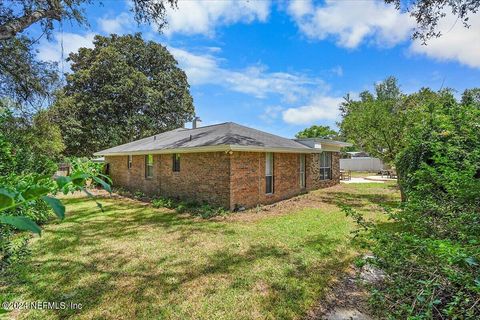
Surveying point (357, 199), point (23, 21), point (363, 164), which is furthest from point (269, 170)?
point (363, 164)

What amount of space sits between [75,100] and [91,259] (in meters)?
24.4

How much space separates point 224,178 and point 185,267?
563 cm

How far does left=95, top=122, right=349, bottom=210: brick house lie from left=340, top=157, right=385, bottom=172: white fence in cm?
2354

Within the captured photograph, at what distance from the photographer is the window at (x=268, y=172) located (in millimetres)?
12821

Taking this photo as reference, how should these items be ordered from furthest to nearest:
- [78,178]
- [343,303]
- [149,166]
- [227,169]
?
[149,166] < [227,169] < [343,303] < [78,178]

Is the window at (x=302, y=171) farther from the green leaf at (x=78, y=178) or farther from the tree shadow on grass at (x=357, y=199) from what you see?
the green leaf at (x=78, y=178)

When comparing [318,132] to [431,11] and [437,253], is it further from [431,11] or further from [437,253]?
[437,253]

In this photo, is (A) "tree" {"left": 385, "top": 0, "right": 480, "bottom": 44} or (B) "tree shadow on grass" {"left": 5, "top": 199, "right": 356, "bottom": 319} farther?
(A) "tree" {"left": 385, "top": 0, "right": 480, "bottom": 44}

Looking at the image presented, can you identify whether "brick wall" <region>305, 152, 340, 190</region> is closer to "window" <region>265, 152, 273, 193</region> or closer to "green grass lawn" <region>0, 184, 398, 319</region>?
"window" <region>265, 152, 273, 193</region>

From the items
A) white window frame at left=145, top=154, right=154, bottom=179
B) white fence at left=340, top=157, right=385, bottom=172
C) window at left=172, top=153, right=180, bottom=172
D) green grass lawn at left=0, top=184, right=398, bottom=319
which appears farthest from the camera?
white fence at left=340, top=157, right=385, bottom=172

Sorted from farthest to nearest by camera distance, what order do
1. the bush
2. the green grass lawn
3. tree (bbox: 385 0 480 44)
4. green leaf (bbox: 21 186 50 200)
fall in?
→ 1. the bush
2. tree (bbox: 385 0 480 44)
3. the green grass lawn
4. green leaf (bbox: 21 186 50 200)

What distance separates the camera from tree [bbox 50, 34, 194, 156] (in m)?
26.1

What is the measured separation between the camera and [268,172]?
12977 millimetres

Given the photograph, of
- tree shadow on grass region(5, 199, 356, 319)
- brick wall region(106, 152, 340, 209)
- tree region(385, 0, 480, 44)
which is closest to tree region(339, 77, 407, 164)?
brick wall region(106, 152, 340, 209)
